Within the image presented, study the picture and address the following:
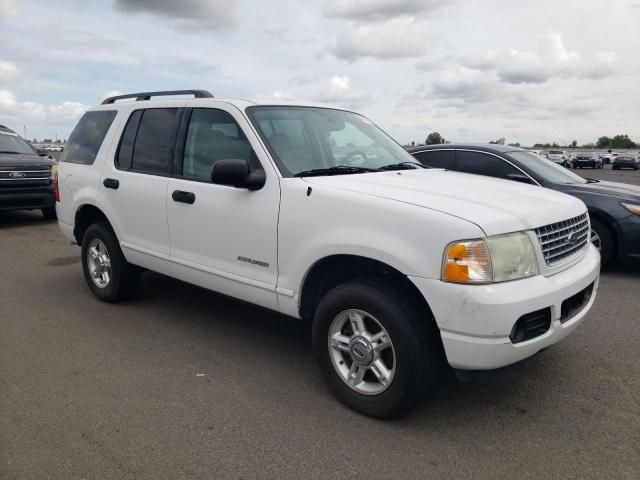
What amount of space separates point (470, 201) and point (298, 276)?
1.13 m

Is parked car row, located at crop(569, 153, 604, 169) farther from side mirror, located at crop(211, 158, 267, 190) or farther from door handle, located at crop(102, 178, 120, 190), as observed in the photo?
side mirror, located at crop(211, 158, 267, 190)

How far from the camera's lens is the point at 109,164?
16.2 ft

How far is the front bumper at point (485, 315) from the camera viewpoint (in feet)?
8.63

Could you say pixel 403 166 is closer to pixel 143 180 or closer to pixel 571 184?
pixel 143 180

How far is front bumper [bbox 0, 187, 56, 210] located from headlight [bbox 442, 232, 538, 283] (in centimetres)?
969

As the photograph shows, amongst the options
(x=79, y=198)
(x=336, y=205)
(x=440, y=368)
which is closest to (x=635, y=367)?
(x=440, y=368)

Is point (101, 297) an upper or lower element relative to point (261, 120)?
lower

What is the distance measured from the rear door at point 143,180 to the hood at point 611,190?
492cm

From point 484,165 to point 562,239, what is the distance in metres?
4.22

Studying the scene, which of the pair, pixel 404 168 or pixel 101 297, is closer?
pixel 404 168

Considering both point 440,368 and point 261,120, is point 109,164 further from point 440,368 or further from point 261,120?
point 440,368

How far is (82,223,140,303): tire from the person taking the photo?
500 cm

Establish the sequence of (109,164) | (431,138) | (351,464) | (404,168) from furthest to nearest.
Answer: (431,138), (109,164), (404,168), (351,464)

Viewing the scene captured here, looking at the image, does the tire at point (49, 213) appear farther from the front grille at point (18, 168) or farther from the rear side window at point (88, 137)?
the rear side window at point (88, 137)
